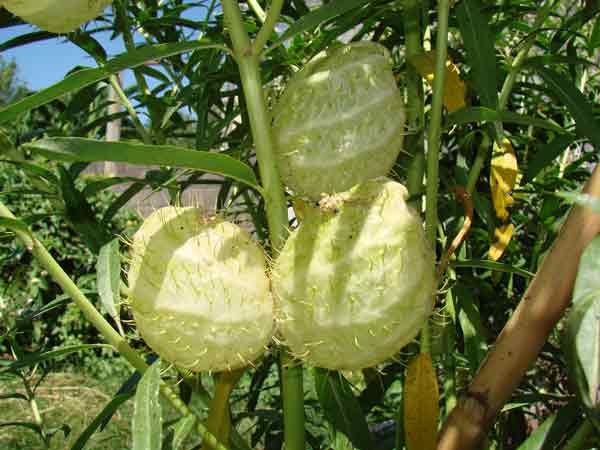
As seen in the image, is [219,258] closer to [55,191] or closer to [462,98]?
[462,98]

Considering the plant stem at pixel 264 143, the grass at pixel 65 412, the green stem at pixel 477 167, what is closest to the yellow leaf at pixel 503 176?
the green stem at pixel 477 167

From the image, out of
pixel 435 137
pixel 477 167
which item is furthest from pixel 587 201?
pixel 477 167

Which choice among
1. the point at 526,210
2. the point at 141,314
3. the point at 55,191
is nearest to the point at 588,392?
the point at 141,314

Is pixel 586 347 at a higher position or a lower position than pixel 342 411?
higher

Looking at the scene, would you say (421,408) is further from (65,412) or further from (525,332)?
(65,412)

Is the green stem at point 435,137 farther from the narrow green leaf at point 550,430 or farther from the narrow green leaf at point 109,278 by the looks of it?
the narrow green leaf at point 109,278

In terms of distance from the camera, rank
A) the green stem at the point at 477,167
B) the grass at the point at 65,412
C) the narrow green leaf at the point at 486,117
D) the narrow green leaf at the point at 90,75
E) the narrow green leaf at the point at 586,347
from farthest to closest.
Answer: the grass at the point at 65,412 < the green stem at the point at 477,167 < the narrow green leaf at the point at 486,117 < the narrow green leaf at the point at 90,75 < the narrow green leaf at the point at 586,347

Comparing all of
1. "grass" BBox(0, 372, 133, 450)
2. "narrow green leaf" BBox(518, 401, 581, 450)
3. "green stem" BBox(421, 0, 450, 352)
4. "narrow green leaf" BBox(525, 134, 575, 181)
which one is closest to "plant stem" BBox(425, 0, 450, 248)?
"green stem" BBox(421, 0, 450, 352)
